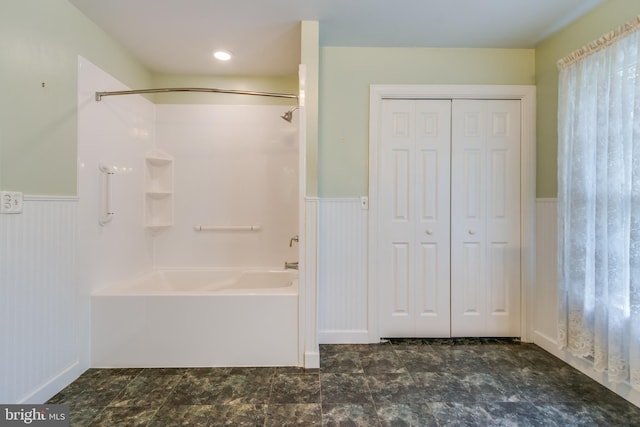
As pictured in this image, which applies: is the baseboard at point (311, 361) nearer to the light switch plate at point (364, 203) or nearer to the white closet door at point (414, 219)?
the white closet door at point (414, 219)

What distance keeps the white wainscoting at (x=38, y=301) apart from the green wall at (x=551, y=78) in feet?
10.9

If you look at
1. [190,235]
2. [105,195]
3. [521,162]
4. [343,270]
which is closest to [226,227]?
[190,235]

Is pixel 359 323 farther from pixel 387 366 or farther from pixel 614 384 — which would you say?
pixel 614 384

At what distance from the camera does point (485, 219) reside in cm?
230

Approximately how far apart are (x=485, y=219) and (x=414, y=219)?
1.91 ft

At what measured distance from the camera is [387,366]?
193cm

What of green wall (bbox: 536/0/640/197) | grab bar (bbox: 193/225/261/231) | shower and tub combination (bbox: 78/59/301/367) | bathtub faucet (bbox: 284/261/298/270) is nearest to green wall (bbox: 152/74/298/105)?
shower and tub combination (bbox: 78/59/301/367)

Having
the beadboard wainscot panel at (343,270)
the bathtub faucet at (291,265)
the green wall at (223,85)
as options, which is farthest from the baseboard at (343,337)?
the green wall at (223,85)

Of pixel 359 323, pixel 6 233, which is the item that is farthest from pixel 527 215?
pixel 6 233

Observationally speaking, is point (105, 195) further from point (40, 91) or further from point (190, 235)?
point (190, 235)

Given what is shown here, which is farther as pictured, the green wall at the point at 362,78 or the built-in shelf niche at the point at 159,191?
the built-in shelf niche at the point at 159,191

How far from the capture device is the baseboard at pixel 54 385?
149cm

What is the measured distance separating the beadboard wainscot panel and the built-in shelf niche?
154 centimetres

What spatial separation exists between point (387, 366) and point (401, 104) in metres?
1.98
